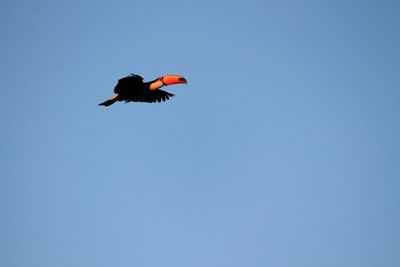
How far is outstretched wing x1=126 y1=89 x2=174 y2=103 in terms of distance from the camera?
70.4 ft

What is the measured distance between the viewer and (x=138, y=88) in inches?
808

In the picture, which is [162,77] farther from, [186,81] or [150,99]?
[150,99]

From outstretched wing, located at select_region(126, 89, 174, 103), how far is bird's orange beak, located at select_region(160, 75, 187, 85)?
2.98 metres

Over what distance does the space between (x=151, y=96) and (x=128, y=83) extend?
3237 mm

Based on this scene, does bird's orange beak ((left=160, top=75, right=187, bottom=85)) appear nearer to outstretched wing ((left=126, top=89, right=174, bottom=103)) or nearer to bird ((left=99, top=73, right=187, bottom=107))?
bird ((left=99, top=73, right=187, bottom=107))

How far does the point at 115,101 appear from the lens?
19.8 meters

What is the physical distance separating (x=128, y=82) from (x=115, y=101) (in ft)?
4.07

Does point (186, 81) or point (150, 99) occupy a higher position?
point (150, 99)

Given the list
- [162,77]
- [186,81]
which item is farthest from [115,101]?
[186,81]

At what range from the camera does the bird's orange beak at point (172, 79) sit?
58.1 ft

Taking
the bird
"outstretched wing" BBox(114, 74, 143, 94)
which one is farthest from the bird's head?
"outstretched wing" BBox(114, 74, 143, 94)

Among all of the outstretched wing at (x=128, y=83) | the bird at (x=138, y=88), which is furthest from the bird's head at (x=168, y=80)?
the outstretched wing at (x=128, y=83)

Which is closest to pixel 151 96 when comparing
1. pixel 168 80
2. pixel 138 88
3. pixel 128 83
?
pixel 138 88

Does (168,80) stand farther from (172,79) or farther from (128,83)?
(128,83)
